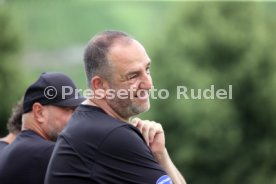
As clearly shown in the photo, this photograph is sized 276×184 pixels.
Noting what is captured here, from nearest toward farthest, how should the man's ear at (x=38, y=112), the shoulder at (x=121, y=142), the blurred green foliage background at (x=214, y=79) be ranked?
the shoulder at (x=121, y=142)
the man's ear at (x=38, y=112)
the blurred green foliage background at (x=214, y=79)

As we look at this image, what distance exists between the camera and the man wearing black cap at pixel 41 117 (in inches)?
183

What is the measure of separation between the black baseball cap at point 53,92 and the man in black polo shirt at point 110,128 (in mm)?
1385

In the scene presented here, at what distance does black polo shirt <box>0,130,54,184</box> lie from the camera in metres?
4.54

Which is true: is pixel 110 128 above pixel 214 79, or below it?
above

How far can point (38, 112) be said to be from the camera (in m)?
4.98

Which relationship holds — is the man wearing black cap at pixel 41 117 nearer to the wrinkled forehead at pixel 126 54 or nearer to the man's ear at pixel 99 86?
the man's ear at pixel 99 86

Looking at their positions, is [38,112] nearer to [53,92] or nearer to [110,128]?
[53,92]

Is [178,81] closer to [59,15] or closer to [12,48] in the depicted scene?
[12,48]

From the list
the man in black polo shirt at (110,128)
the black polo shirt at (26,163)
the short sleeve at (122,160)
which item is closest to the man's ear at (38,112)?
the black polo shirt at (26,163)

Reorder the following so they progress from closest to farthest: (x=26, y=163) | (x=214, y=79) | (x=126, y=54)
→ (x=126, y=54) < (x=26, y=163) < (x=214, y=79)

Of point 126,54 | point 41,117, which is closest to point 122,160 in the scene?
point 126,54

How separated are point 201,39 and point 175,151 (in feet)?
12.1

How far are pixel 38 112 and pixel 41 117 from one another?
0.07 metres

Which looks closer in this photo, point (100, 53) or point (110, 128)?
point (110, 128)
